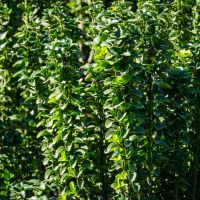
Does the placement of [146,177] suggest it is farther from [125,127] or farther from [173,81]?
[173,81]

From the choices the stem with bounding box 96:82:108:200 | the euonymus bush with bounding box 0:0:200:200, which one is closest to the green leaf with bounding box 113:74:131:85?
the euonymus bush with bounding box 0:0:200:200

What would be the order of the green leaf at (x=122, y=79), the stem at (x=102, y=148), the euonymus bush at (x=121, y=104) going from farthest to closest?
the stem at (x=102, y=148) → the euonymus bush at (x=121, y=104) → the green leaf at (x=122, y=79)

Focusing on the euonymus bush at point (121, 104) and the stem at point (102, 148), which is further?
the stem at point (102, 148)

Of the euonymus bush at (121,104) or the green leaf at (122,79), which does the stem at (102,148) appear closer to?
the euonymus bush at (121,104)

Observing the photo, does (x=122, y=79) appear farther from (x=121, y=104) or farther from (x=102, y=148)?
(x=102, y=148)

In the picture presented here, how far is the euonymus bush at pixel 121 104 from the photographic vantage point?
11.2 feet

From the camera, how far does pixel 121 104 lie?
3.36m

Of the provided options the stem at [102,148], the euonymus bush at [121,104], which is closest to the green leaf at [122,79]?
the euonymus bush at [121,104]

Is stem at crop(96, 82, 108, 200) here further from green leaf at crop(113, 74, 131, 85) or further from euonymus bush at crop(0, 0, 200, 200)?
green leaf at crop(113, 74, 131, 85)

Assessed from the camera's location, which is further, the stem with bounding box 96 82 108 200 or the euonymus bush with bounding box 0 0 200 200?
the stem with bounding box 96 82 108 200

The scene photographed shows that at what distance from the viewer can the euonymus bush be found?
341cm

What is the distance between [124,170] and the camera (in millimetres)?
3512

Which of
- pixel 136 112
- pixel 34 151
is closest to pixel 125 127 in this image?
pixel 136 112

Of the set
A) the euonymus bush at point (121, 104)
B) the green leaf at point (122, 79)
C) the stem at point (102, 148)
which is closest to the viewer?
the green leaf at point (122, 79)
